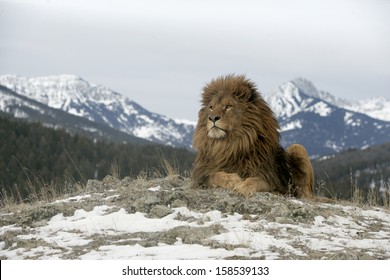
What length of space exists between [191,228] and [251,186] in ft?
6.50

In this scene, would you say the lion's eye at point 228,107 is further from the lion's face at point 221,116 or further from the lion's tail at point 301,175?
the lion's tail at point 301,175

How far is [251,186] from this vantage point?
362 inches

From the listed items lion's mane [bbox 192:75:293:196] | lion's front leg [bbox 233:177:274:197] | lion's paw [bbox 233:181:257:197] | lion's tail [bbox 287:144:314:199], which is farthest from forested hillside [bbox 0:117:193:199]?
lion's paw [bbox 233:181:257:197]

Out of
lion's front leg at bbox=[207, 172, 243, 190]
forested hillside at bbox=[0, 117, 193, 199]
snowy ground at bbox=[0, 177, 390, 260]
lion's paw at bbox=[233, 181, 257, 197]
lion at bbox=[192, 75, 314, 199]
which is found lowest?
snowy ground at bbox=[0, 177, 390, 260]

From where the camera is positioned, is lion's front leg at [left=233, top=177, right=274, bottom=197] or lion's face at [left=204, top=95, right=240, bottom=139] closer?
lion's front leg at [left=233, top=177, right=274, bottom=197]

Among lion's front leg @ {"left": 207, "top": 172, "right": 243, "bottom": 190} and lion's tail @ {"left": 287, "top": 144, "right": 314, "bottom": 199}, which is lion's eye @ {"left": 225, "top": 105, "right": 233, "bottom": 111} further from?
lion's tail @ {"left": 287, "top": 144, "right": 314, "bottom": 199}

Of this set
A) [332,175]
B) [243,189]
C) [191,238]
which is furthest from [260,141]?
[332,175]

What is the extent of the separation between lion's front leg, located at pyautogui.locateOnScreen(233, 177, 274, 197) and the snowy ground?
0.14 m

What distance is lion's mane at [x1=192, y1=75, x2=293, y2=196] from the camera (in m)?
9.65

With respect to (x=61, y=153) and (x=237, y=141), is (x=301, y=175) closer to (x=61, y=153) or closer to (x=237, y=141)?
(x=237, y=141)

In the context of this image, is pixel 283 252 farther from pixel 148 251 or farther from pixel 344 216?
pixel 344 216

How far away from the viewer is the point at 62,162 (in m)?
101

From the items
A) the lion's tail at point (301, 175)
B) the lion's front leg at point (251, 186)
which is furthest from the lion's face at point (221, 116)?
the lion's tail at point (301, 175)

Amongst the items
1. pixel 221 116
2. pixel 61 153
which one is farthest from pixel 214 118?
pixel 61 153
